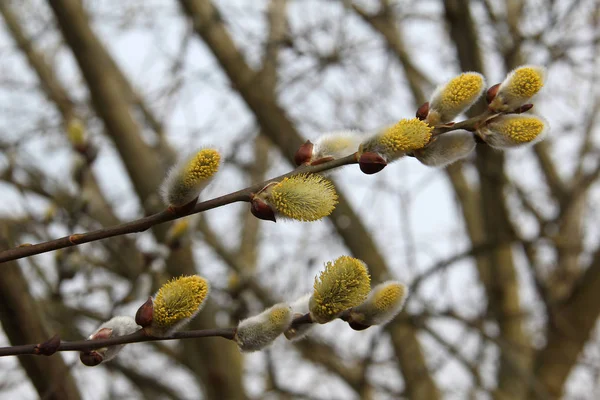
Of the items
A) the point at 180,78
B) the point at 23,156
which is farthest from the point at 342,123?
the point at 23,156

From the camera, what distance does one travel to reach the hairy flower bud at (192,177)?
0.77m

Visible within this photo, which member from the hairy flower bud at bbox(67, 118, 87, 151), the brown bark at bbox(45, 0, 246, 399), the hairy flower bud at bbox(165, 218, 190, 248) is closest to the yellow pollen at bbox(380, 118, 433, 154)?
the hairy flower bud at bbox(165, 218, 190, 248)

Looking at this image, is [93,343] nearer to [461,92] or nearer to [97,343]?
[97,343]

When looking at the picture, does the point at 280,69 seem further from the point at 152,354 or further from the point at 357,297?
the point at 357,297

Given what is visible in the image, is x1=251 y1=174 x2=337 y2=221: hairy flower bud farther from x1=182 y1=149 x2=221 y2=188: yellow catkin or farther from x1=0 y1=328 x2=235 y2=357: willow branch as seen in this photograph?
x1=0 y1=328 x2=235 y2=357: willow branch

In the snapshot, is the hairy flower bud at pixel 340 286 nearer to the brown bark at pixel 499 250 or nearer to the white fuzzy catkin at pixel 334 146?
the white fuzzy catkin at pixel 334 146

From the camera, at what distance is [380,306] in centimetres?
86

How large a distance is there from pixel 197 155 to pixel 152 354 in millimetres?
3519

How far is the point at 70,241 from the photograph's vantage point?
761mm

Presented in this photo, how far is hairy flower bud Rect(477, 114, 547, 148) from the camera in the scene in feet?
2.70

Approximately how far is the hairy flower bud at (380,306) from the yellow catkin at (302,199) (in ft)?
0.58

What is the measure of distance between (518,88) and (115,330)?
2.04 feet

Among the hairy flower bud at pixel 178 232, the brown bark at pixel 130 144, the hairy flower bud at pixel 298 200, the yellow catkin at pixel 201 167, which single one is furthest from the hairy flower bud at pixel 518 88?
the brown bark at pixel 130 144

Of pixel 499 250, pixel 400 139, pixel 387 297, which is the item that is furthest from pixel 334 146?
pixel 499 250
